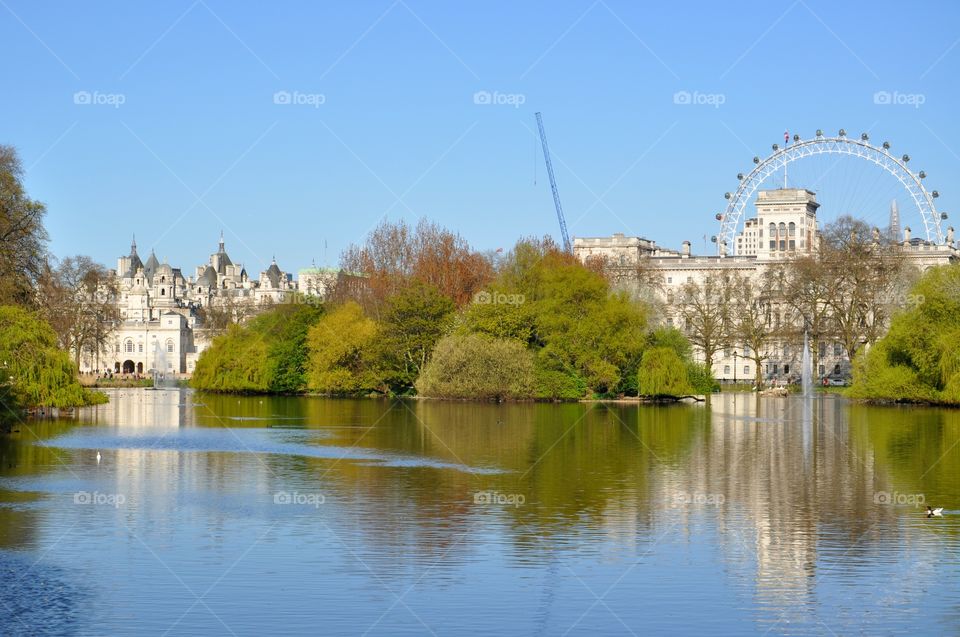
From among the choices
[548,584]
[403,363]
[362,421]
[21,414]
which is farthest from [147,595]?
[403,363]

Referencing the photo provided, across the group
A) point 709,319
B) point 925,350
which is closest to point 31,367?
point 925,350

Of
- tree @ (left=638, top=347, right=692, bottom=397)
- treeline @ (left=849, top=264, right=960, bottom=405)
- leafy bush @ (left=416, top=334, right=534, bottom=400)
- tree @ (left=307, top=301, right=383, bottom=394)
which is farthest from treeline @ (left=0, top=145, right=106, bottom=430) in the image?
treeline @ (left=849, top=264, right=960, bottom=405)

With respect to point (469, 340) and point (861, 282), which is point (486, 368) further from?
point (861, 282)

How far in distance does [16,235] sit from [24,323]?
4.90 meters

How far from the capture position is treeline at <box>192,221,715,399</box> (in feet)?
256

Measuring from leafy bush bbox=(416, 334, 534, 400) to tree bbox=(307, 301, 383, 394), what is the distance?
902 centimetres

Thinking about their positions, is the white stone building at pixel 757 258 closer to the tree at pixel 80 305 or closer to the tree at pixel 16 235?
the tree at pixel 80 305

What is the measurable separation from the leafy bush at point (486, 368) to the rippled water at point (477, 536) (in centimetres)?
2881

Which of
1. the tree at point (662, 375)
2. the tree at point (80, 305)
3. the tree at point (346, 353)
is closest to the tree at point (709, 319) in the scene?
the tree at point (662, 375)

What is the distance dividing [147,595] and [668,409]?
5228cm

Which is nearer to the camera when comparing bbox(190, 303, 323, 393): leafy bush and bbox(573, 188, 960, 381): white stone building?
bbox(190, 303, 323, 393): leafy bush

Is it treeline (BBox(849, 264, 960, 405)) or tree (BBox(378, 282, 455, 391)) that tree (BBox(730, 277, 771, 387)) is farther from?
tree (BBox(378, 282, 455, 391))

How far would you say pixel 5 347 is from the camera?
52.1 m

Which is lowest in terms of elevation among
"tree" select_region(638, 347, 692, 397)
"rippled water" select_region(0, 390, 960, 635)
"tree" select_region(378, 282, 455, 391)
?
"rippled water" select_region(0, 390, 960, 635)
